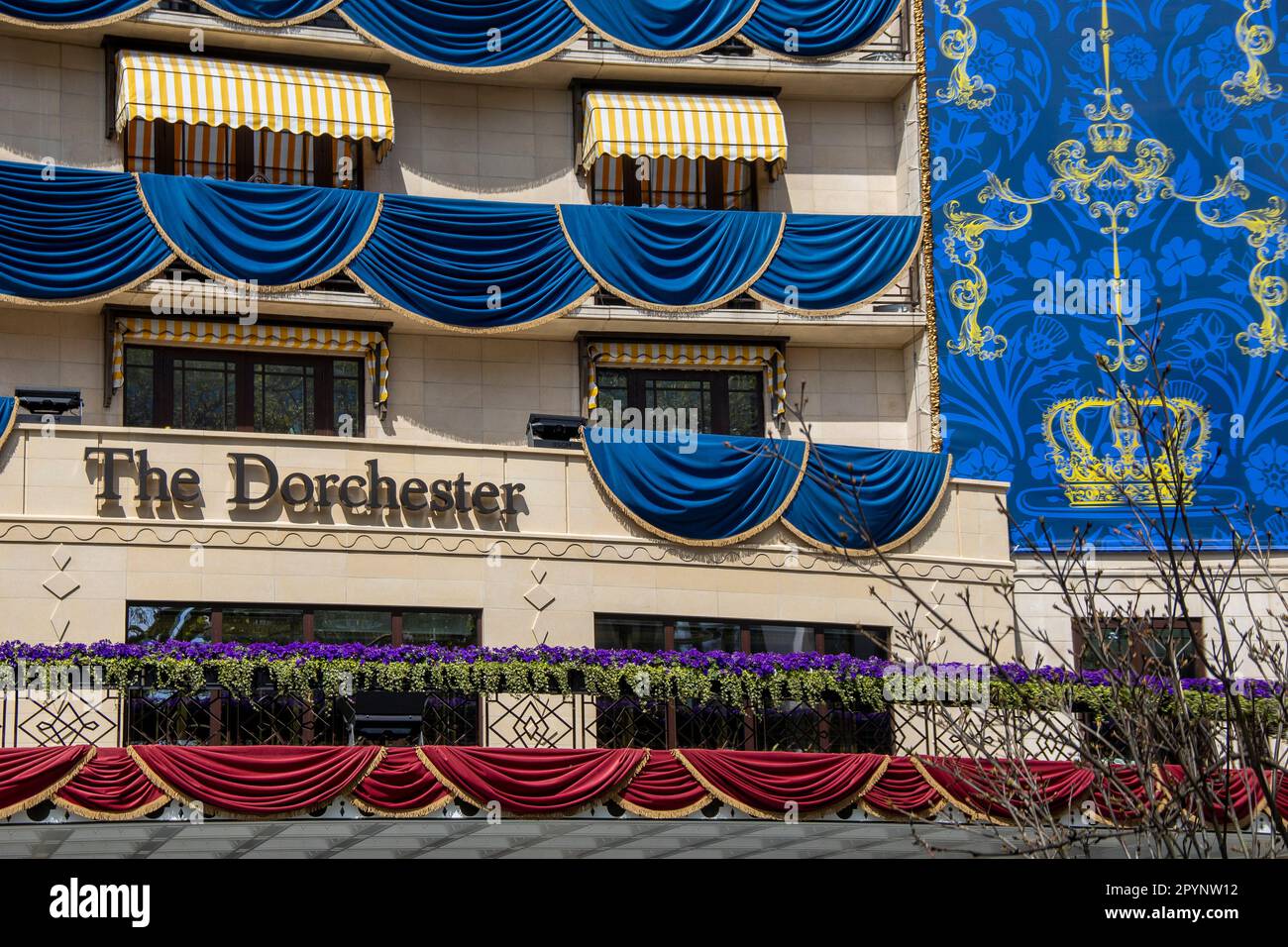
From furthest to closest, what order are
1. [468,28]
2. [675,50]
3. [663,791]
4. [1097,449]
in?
1. [675,50]
2. [1097,449]
3. [468,28]
4. [663,791]

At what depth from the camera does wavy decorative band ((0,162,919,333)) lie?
29.3 meters

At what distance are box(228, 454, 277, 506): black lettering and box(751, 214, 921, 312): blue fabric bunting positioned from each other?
861 cm

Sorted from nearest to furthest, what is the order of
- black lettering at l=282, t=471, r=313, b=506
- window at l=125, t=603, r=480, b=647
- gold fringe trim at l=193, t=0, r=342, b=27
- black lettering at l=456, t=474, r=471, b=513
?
window at l=125, t=603, r=480, b=647, black lettering at l=282, t=471, r=313, b=506, black lettering at l=456, t=474, r=471, b=513, gold fringe trim at l=193, t=0, r=342, b=27

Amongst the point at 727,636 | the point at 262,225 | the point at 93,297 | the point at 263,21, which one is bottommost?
the point at 727,636

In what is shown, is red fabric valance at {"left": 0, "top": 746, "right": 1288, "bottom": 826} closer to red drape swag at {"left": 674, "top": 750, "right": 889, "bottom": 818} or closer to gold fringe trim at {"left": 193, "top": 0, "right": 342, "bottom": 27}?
red drape swag at {"left": 674, "top": 750, "right": 889, "bottom": 818}

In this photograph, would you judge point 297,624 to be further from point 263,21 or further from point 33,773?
point 263,21

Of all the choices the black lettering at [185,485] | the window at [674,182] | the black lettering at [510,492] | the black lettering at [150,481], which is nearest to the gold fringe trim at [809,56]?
the window at [674,182]

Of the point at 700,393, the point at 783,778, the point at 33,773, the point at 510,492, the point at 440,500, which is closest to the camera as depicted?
the point at 33,773

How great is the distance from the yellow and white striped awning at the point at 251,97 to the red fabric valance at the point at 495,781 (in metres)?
11.7

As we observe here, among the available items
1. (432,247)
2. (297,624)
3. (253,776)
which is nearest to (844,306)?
(432,247)

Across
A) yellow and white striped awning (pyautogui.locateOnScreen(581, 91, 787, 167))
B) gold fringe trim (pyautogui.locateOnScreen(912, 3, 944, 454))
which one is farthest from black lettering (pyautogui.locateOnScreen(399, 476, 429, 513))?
gold fringe trim (pyautogui.locateOnScreen(912, 3, 944, 454))

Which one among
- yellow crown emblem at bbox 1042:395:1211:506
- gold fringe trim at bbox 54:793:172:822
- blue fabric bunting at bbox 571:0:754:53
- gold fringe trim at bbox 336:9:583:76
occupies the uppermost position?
blue fabric bunting at bbox 571:0:754:53

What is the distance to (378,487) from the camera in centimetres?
2838

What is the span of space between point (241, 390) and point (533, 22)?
751 cm
